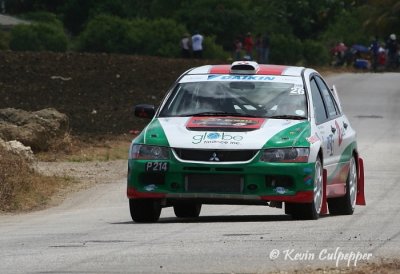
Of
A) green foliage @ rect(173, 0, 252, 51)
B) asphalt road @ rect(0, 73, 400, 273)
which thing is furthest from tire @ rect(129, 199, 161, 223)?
green foliage @ rect(173, 0, 252, 51)

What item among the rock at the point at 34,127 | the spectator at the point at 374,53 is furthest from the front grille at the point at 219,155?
the spectator at the point at 374,53

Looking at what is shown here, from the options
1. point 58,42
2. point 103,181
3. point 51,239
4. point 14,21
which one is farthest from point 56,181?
point 14,21

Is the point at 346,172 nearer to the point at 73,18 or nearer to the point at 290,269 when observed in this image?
the point at 290,269

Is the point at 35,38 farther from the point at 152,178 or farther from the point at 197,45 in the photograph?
the point at 152,178

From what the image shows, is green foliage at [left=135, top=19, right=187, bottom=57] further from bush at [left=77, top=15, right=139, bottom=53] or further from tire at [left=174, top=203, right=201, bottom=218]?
tire at [left=174, top=203, right=201, bottom=218]

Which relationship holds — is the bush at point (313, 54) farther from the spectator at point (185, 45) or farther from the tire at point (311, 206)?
the tire at point (311, 206)

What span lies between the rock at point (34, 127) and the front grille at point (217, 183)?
12.5 meters

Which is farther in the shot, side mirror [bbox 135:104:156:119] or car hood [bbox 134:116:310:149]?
side mirror [bbox 135:104:156:119]

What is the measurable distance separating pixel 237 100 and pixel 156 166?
4.53 feet

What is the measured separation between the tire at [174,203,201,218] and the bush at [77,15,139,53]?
46896 millimetres

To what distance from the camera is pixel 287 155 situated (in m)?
13.7

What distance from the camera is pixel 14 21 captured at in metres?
70.1

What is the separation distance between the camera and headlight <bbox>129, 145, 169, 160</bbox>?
13.8 m

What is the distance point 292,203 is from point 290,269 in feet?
13.5
